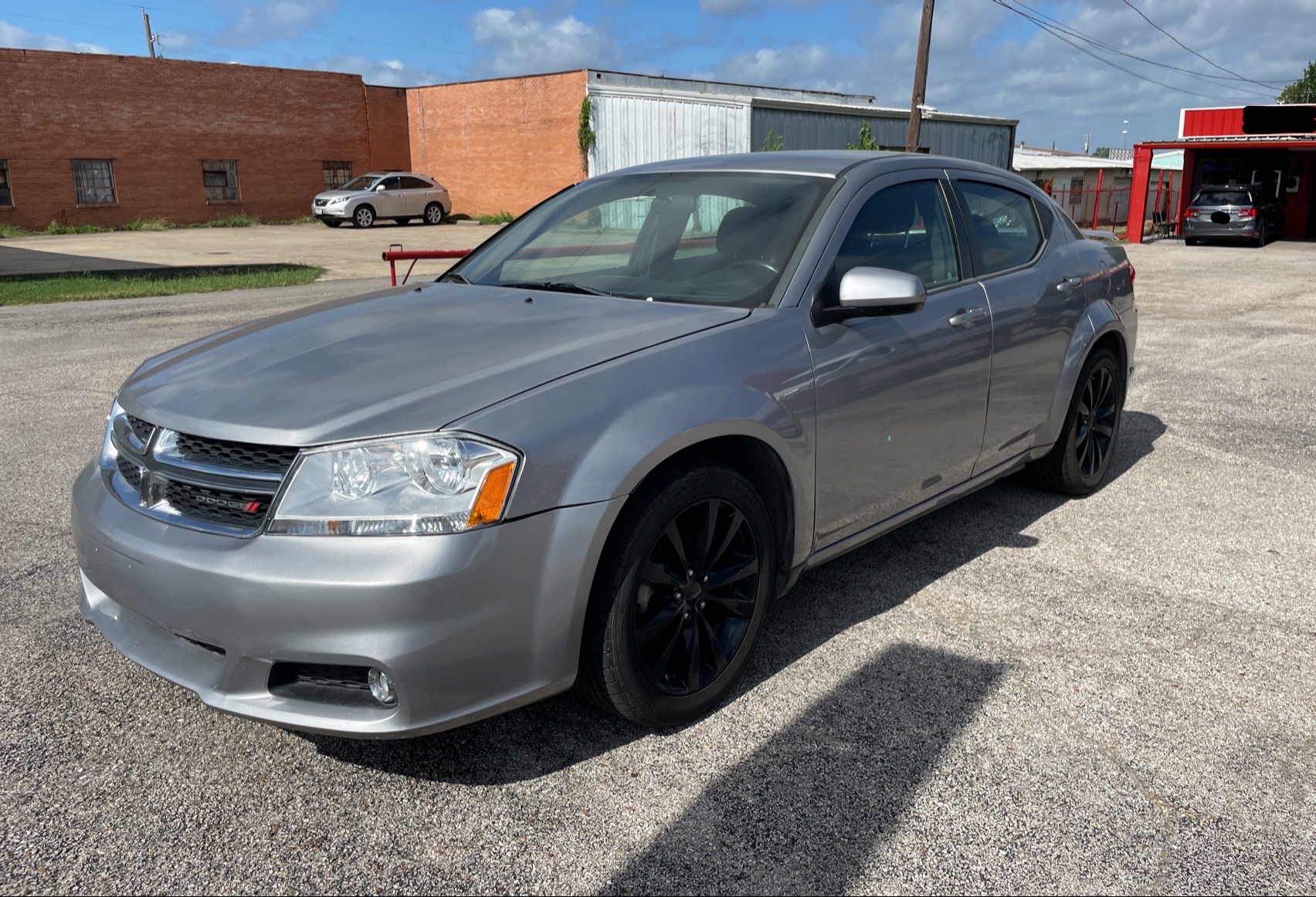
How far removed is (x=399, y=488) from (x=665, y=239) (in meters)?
1.80

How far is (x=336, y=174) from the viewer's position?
3947 cm

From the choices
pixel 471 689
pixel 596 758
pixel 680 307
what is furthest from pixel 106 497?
pixel 680 307

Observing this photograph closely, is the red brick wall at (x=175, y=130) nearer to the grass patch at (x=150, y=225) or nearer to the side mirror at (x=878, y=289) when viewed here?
the grass patch at (x=150, y=225)

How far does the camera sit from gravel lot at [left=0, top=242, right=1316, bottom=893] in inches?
96.7

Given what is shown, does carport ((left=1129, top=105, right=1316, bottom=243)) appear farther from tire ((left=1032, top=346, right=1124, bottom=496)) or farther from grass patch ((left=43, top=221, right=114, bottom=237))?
grass patch ((left=43, top=221, right=114, bottom=237))

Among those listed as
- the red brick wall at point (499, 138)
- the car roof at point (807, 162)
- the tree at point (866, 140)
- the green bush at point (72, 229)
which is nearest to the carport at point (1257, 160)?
the tree at point (866, 140)

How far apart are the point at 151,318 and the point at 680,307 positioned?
421 inches

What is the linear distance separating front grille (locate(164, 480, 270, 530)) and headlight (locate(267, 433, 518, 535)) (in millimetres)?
90

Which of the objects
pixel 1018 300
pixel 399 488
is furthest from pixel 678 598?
pixel 1018 300

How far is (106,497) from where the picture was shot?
2906 millimetres

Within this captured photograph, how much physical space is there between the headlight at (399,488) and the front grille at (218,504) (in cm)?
9

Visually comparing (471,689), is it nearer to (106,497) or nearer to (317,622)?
(317,622)

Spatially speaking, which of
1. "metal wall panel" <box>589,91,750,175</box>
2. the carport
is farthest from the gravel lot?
the carport

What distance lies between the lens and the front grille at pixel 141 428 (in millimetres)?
2869
